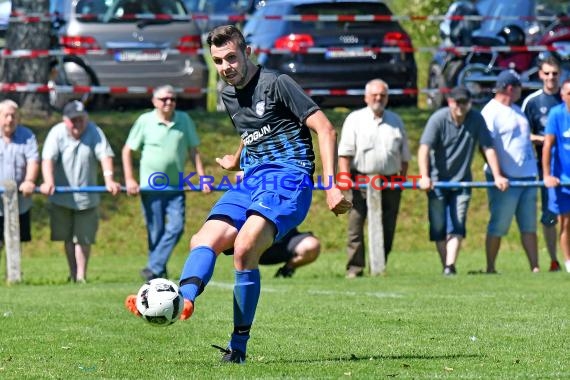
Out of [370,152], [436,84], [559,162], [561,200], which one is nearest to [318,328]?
[370,152]

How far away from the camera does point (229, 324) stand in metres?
10.0

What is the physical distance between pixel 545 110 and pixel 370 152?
2245 millimetres

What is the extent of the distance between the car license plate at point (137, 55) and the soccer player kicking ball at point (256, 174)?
13683mm

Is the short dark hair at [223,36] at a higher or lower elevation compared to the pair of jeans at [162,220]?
higher

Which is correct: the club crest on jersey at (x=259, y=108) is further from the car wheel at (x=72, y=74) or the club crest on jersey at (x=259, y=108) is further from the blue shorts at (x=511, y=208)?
the car wheel at (x=72, y=74)

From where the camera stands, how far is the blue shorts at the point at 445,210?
15.2 m

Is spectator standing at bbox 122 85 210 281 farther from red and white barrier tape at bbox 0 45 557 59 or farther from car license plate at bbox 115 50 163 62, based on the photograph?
car license plate at bbox 115 50 163 62

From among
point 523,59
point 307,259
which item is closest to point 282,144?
point 307,259

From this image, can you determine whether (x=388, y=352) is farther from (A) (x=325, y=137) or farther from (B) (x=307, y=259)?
(B) (x=307, y=259)

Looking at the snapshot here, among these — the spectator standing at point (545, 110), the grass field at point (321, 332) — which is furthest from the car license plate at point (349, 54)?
the grass field at point (321, 332)

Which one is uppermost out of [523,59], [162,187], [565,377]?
[523,59]

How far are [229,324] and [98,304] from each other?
2.00m

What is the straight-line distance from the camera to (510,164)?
15.3m

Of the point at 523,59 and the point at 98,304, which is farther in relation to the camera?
the point at 523,59
